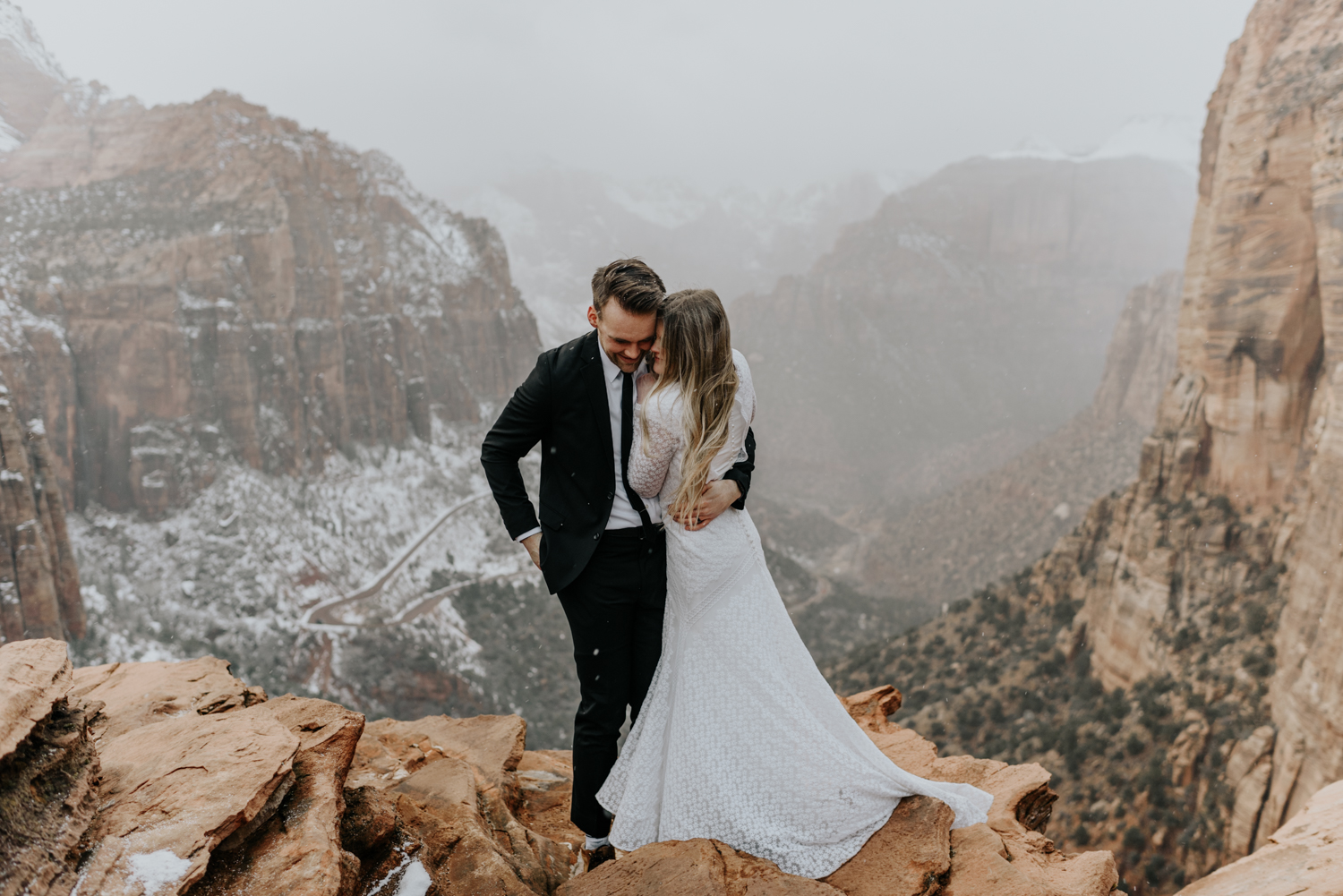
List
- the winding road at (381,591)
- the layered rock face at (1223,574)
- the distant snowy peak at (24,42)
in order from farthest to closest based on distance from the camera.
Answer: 1. the distant snowy peak at (24,42)
2. the winding road at (381,591)
3. the layered rock face at (1223,574)

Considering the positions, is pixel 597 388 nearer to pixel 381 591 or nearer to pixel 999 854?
pixel 999 854

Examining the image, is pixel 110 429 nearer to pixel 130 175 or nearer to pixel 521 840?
pixel 130 175

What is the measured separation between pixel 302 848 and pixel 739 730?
1980 mm

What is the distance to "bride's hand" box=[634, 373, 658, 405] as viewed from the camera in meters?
3.51

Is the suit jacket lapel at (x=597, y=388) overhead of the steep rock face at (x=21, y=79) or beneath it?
beneath

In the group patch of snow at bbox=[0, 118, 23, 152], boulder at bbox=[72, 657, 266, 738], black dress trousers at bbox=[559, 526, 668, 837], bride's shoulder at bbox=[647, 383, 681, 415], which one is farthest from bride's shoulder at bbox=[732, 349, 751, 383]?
patch of snow at bbox=[0, 118, 23, 152]

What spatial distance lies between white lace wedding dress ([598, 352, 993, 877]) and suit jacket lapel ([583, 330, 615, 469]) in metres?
0.15

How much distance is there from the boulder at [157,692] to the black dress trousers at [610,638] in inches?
92.9

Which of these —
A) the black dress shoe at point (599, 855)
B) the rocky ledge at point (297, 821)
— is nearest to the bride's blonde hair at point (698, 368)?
the rocky ledge at point (297, 821)

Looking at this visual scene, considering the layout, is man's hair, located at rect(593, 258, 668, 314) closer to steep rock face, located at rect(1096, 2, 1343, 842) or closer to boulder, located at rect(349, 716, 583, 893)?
boulder, located at rect(349, 716, 583, 893)

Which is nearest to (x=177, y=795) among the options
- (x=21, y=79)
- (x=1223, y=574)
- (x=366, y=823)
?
(x=366, y=823)

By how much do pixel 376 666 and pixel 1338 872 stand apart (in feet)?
113

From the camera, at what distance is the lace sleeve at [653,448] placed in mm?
3314

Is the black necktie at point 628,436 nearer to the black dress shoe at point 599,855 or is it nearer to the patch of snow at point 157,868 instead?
the black dress shoe at point 599,855
